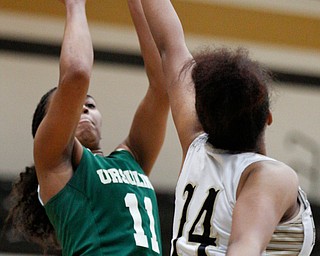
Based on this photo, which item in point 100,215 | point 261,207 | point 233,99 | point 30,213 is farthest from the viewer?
point 30,213

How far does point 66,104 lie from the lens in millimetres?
2486

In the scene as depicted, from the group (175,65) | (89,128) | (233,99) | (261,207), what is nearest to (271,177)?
(261,207)

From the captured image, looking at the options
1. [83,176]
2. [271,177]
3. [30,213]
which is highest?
[271,177]

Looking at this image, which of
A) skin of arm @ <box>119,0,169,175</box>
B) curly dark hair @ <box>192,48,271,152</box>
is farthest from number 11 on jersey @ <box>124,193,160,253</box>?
curly dark hair @ <box>192,48,271,152</box>

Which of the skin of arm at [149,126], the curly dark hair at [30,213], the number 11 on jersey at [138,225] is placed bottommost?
the curly dark hair at [30,213]

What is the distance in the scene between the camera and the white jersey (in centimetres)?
190

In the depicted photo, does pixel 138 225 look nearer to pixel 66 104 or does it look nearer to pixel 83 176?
pixel 83 176

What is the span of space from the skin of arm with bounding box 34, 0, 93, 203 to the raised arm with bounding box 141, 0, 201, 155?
0.21 m

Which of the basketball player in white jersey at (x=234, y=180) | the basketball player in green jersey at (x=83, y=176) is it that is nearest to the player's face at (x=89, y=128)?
the basketball player in green jersey at (x=83, y=176)

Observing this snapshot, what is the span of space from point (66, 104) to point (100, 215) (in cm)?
34

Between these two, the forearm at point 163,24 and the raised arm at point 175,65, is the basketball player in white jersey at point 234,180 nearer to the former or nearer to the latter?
the raised arm at point 175,65

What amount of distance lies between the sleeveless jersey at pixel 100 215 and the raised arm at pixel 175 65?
44 cm

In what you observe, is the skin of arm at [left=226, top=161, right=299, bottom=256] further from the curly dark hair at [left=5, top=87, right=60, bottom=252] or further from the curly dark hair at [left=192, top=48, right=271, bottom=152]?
the curly dark hair at [left=5, top=87, right=60, bottom=252]

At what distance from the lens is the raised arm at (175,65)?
2.21m
